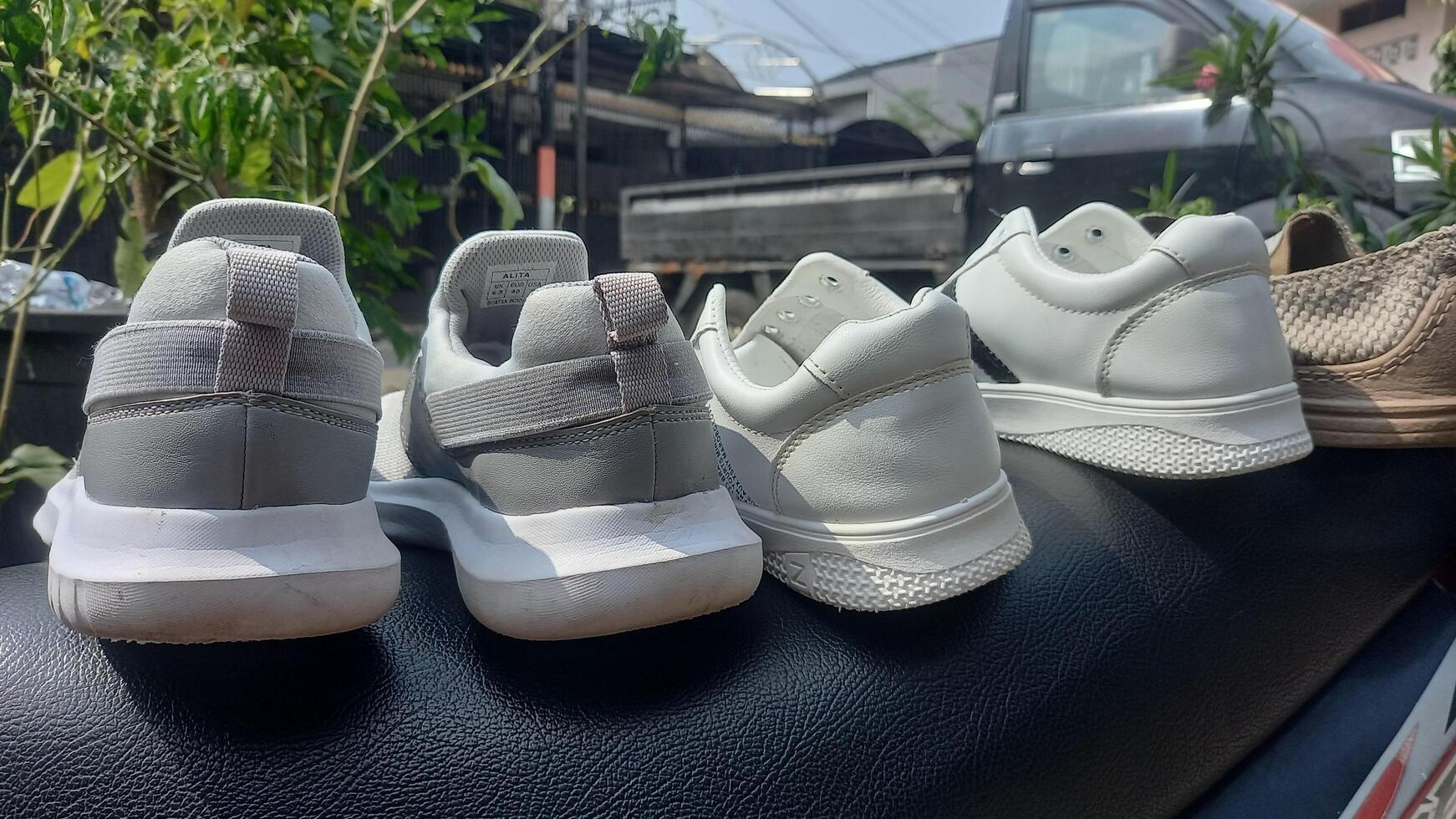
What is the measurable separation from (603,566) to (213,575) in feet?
0.57

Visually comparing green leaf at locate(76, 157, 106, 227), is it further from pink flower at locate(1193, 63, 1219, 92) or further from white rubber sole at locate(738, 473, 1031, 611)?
pink flower at locate(1193, 63, 1219, 92)

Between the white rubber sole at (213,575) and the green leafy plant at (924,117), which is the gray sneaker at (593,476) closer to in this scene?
the white rubber sole at (213,575)

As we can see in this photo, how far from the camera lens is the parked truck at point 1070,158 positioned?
2.19 m

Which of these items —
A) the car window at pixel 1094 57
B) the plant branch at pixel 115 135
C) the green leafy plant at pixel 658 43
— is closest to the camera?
the plant branch at pixel 115 135

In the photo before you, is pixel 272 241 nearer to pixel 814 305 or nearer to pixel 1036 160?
pixel 814 305

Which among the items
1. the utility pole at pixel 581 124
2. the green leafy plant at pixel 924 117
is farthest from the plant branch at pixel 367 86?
the green leafy plant at pixel 924 117

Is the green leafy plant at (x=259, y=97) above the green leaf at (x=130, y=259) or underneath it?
above

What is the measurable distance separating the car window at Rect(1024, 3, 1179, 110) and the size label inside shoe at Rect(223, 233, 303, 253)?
8.36 feet

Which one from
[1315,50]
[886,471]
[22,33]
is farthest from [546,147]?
[886,471]

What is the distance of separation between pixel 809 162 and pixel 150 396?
159 inches

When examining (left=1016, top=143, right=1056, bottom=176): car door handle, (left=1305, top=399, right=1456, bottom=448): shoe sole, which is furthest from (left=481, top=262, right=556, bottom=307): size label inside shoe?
(left=1016, top=143, right=1056, bottom=176): car door handle

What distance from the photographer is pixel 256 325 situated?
414mm

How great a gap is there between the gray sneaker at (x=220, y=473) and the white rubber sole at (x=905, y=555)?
244 mm

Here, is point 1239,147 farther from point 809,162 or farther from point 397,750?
point 397,750
